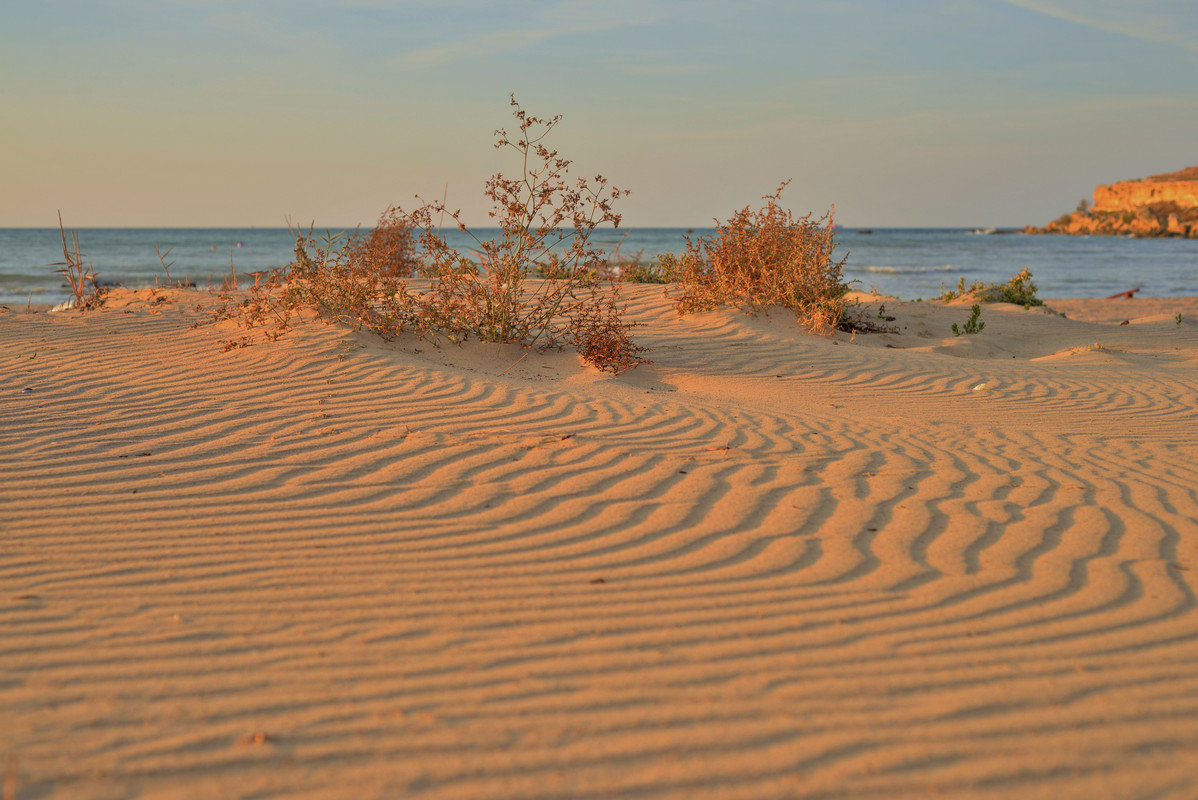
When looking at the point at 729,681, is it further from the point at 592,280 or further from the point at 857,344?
the point at 857,344

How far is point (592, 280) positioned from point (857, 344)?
11.8ft

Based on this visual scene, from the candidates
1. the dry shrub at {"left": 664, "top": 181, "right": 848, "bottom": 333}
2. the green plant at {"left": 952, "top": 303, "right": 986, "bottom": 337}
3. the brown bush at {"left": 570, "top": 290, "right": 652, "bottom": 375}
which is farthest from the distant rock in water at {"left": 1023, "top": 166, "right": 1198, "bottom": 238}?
the brown bush at {"left": 570, "top": 290, "right": 652, "bottom": 375}

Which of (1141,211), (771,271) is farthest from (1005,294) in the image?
(1141,211)

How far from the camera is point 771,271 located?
9227 mm

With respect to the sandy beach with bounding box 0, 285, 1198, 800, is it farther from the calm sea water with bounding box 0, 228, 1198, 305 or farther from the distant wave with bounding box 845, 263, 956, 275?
the distant wave with bounding box 845, 263, 956, 275

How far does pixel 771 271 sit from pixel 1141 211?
70961 millimetres

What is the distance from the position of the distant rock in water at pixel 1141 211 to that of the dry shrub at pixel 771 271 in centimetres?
6202

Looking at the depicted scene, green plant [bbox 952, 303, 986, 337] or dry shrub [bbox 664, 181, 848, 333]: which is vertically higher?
dry shrub [bbox 664, 181, 848, 333]

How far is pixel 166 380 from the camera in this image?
225 inches

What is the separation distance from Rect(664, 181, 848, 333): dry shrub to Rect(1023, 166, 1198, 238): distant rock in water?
2442 inches

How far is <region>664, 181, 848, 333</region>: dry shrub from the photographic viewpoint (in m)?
9.20

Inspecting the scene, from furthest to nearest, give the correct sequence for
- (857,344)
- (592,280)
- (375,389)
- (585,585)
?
1. (857,344)
2. (592,280)
3. (375,389)
4. (585,585)

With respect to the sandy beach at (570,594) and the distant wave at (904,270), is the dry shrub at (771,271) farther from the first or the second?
the distant wave at (904,270)

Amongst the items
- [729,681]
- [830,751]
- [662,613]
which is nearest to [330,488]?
[662,613]
